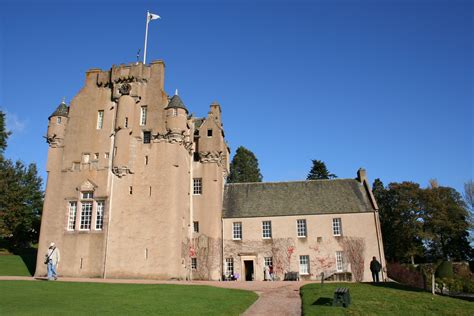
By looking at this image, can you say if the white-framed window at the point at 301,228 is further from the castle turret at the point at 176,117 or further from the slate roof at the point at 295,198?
the castle turret at the point at 176,117

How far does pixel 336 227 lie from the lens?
35531 mm

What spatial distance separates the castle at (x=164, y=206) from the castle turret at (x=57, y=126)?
9 cm

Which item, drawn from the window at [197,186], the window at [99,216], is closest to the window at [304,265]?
the window at [197,186]

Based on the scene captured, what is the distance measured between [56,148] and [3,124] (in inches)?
633

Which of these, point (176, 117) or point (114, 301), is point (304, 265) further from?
point (114, 301)

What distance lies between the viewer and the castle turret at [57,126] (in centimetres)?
3366

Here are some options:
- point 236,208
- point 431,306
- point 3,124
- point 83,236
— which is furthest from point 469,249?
point 3,124

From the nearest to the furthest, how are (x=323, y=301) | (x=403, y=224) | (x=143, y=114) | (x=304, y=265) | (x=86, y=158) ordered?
(x=323, y=301), (x=86, y=158), (x=143, y=114), (x=304, y=265), (x=403, y=224)

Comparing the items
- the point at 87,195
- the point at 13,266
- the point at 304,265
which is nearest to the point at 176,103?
the point at 87,195

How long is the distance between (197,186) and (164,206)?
6.29 metres

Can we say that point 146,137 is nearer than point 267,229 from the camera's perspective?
Yes

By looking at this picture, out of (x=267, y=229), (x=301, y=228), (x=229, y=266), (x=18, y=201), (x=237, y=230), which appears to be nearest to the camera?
(x=229, y=266)

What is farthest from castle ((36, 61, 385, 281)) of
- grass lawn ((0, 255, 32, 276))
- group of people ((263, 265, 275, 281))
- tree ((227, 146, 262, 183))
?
tree ((227, 146, 262, 183))

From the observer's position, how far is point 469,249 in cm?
5684
